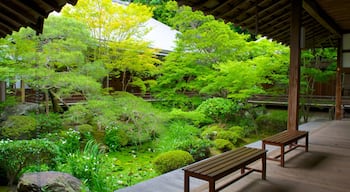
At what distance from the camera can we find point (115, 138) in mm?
8086

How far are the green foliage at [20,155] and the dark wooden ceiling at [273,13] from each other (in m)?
3.71

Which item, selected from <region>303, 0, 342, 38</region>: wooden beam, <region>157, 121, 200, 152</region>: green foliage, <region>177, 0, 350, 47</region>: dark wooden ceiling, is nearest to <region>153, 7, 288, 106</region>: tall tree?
<region>157, 121, 200, 152</region>: green foliage

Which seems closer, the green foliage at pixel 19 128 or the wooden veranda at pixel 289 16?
the wooden veranda at pixel 289 16

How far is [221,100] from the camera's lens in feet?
31.2

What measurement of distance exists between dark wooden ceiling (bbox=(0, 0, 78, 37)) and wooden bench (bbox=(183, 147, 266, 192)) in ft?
5.75

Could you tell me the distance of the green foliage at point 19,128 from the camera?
6359 millimetres

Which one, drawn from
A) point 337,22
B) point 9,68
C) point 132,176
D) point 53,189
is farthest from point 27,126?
point 337,22

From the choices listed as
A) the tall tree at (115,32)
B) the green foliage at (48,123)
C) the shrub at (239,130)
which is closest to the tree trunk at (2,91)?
the green foliage at (48,123)

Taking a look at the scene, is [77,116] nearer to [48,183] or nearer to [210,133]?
[210,133]

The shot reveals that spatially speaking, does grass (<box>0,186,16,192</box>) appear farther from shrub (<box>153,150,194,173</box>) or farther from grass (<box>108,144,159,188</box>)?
shrub (<box>153,150,194,173</box>)

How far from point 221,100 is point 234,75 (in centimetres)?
128

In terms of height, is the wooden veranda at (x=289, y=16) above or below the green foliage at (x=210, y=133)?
above

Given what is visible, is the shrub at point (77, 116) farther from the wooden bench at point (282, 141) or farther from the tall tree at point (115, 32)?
the wooden bench at point (282, 141)

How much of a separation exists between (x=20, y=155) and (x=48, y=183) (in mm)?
1523
